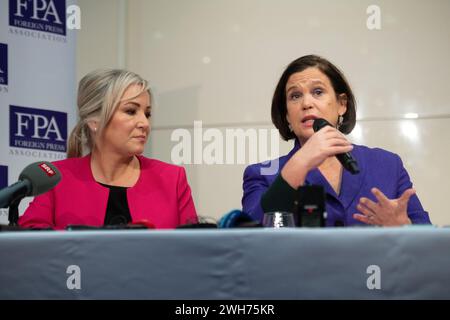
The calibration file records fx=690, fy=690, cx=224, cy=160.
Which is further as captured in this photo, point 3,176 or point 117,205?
point 3,176

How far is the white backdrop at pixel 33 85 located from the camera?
301 centimetres

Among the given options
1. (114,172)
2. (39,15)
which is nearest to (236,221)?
(114,172)

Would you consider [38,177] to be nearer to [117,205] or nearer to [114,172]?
[117,205]

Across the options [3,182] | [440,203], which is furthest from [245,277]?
[440,203]

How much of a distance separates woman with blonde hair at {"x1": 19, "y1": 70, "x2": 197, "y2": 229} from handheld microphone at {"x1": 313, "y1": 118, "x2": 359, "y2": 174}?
53 centimetres

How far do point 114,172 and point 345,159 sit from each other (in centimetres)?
95

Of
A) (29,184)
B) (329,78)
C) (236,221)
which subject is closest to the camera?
(236,221)

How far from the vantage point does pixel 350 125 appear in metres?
2.45

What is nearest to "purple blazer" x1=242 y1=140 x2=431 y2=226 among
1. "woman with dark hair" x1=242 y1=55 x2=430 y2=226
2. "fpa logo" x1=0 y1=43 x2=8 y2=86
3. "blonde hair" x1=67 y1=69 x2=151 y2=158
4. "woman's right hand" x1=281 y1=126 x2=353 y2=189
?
"woman with dark hair" x1=242 y1=55 x2=430 y2=226

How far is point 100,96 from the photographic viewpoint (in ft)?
7.95

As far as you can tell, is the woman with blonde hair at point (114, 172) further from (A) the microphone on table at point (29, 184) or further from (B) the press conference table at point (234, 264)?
(B) the press conference table at point (234, 264)

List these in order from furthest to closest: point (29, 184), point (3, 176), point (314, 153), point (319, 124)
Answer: point (3, 176)
point (319, 124)
point (314, 153)
point (29, 184)

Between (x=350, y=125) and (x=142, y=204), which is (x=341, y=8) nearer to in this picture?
(x=350, y=125)
